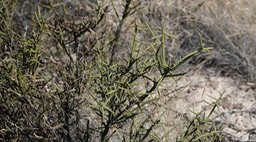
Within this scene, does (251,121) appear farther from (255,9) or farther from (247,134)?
(255,9)

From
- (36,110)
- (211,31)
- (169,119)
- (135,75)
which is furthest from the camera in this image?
(211,31)

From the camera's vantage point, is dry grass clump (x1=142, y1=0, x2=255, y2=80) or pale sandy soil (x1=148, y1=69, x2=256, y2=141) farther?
dry grass clump (x1=142, y1=0, x2=255, y2=80)

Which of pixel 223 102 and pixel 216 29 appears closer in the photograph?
pixel 223 102

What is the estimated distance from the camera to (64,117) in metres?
3.27

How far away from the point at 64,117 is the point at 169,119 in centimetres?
149

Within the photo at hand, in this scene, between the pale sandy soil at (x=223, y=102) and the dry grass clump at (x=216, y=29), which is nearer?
the pale sandy soil at (x=223, y=102)

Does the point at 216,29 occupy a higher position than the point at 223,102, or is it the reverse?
the point at 216,29

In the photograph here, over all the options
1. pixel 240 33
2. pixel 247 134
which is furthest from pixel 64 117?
pixel 240 33

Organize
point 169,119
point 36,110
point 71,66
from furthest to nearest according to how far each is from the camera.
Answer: point 169,119 < point 71,66 < point 36,110

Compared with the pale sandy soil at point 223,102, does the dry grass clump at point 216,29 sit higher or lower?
higher

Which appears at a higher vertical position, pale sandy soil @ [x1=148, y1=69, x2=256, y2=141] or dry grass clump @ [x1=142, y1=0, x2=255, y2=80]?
dry grass clump @ [x1=142, y1=0, x2=255, y2=80]

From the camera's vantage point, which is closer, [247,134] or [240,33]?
[247,134]

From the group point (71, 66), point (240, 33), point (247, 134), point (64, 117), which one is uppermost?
point (240, 33)

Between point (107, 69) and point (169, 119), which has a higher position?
point (107, 69)
